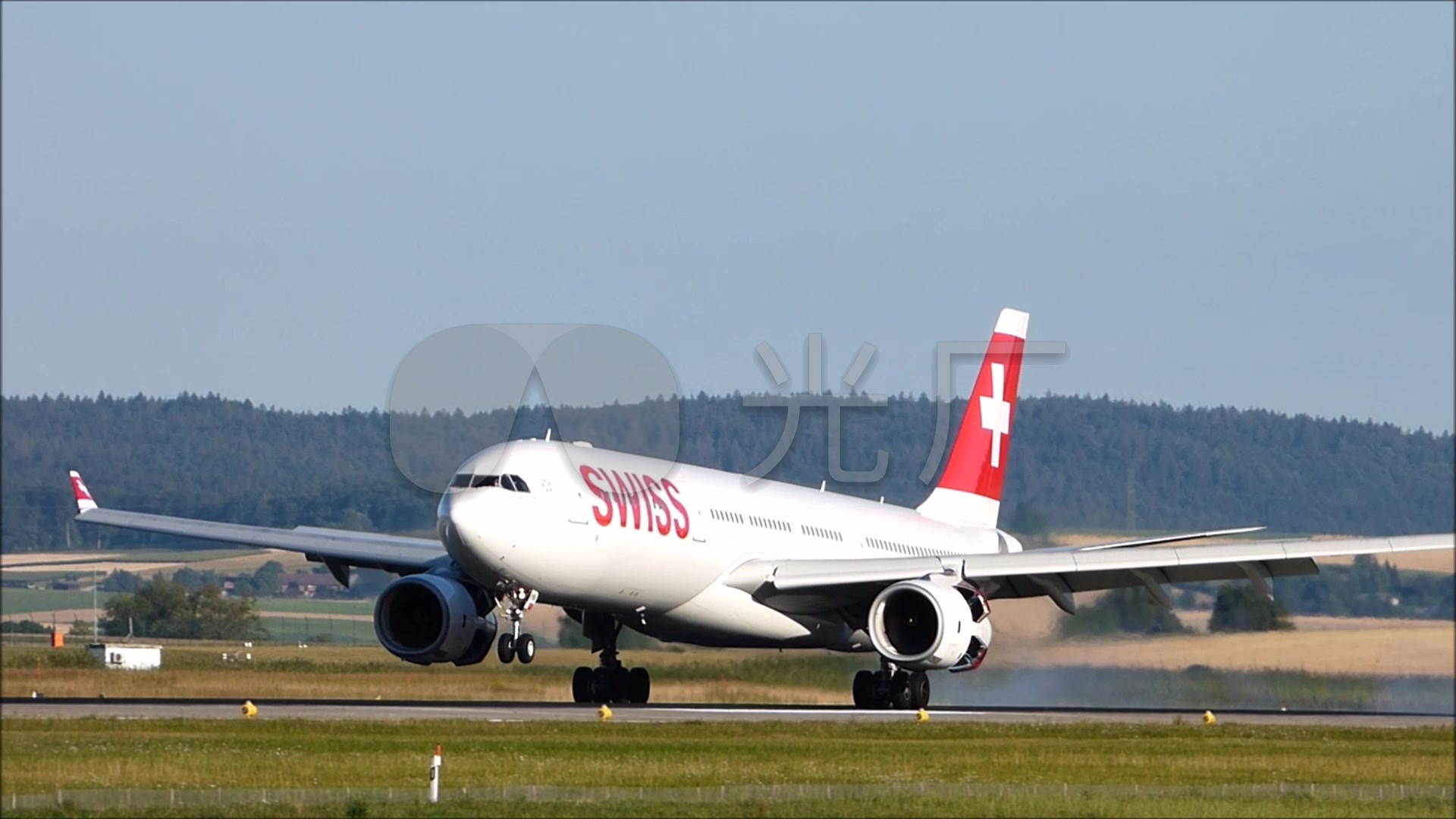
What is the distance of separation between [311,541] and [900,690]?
38.2 feet

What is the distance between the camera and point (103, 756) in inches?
786

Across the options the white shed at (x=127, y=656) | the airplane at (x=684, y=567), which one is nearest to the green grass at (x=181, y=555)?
the white shed at (x=127, y=656)

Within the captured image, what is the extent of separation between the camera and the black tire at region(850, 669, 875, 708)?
34719 mm

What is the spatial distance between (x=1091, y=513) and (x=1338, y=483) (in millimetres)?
5602

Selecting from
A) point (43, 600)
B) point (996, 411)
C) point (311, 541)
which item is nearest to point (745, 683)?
point (311, 541)

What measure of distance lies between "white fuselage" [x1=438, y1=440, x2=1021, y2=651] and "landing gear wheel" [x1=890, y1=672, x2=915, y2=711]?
2298 millimetres

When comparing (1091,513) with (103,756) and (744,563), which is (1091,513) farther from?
(103,756)

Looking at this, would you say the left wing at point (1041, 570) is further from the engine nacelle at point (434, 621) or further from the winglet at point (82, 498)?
the winglet at point (82, 498)

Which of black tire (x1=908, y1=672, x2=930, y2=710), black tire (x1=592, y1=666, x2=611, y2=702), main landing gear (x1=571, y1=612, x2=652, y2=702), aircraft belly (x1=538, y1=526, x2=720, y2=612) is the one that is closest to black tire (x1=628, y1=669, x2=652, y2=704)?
main landing gear (x1=571, y1=612, x2=652, y2=702)

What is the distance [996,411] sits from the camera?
47.2 metres

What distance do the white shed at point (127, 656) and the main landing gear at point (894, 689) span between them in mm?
16919

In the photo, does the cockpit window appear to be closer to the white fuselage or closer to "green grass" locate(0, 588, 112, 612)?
the white fuselage

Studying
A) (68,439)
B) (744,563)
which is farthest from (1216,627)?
(68,439)

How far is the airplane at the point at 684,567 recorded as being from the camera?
3019 centimetres
